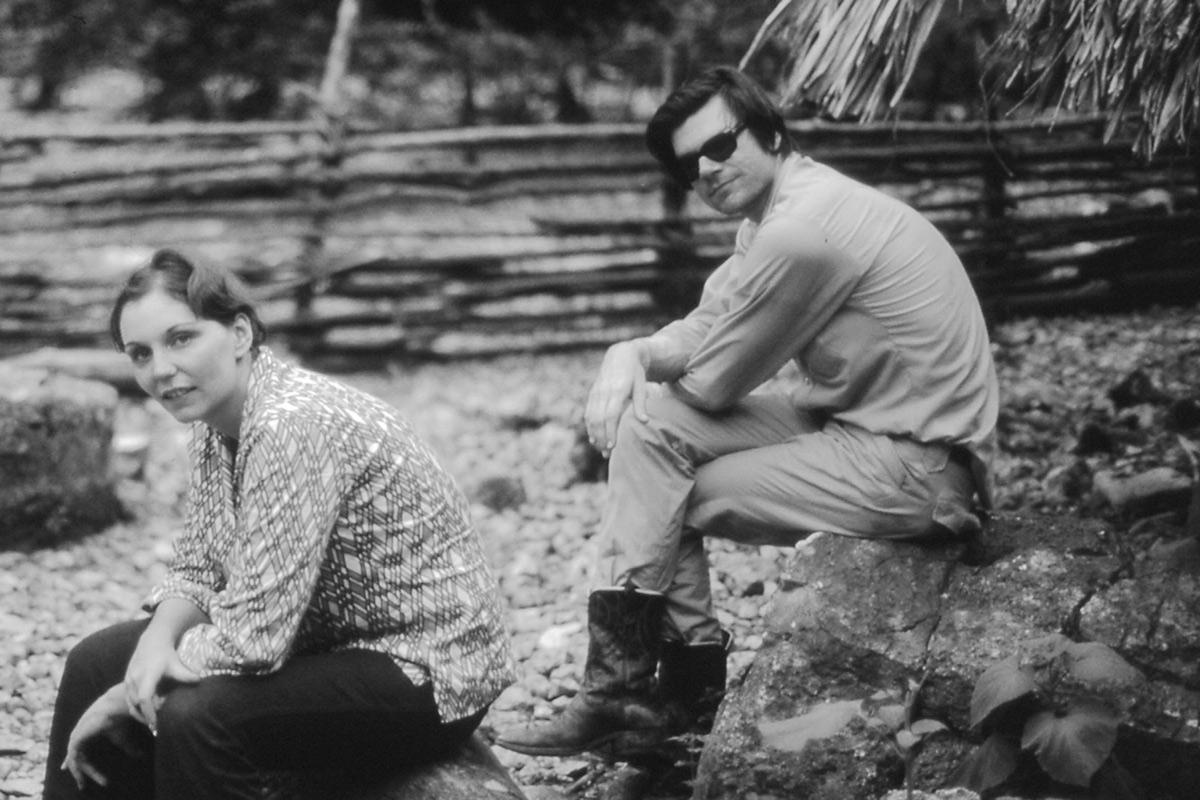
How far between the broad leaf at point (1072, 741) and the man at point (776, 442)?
2.19 feet

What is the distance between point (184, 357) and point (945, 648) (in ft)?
5.04

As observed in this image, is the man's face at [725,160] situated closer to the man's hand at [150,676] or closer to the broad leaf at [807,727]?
the broad leaf at [807,727]

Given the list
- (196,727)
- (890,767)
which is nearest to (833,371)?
(890,767)

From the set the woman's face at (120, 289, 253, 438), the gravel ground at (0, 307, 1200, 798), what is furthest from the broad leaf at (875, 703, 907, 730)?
the woman's face at (120, 289, 253, 438)

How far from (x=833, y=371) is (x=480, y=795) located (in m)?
→ 1.16

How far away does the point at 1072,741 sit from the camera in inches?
100.0

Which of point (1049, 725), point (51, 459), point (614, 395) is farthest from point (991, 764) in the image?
point (51, 459)

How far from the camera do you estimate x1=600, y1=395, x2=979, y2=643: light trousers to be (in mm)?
3262

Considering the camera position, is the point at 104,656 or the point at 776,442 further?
the point at 776,442

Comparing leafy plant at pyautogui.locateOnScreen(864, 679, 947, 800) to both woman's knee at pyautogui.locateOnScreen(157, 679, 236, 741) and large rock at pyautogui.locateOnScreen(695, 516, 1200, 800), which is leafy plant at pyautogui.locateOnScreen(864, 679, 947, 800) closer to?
large rock at pyautogui.locateOnScreen(695, 516, 1200, 800)

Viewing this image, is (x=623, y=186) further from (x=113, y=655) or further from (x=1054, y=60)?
(x=113, y=655)

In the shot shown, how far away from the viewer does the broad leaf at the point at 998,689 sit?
256cm

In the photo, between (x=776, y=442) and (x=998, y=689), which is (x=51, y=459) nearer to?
(x=776, y=442)

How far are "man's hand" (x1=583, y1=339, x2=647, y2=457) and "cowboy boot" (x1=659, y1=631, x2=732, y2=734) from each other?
1.52 ft
